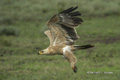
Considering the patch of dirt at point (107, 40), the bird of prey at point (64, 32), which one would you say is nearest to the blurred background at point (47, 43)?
the patch of dirt at point (107, 40)

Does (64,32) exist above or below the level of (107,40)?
above

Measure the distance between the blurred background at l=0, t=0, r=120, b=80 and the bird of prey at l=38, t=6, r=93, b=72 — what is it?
1.50 meters

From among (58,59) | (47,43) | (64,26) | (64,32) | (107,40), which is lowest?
(107,40)

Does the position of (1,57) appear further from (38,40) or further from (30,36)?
(30,36)

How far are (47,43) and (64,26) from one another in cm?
751

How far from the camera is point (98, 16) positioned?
21234 mm

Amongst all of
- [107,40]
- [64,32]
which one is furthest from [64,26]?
[107,40]

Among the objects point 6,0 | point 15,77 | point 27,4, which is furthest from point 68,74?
point 6,0

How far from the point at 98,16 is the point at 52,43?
14470mm

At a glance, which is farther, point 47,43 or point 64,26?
point 47,43

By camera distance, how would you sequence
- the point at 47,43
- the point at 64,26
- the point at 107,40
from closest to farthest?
the point at 64,26 < the point at 47,43 < the point at 107,40

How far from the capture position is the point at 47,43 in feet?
47.2

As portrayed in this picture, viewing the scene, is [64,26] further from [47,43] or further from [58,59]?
[47,43]

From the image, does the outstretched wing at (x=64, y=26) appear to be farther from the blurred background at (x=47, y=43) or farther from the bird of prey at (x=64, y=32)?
the blurred background at (x=47, y=43)
